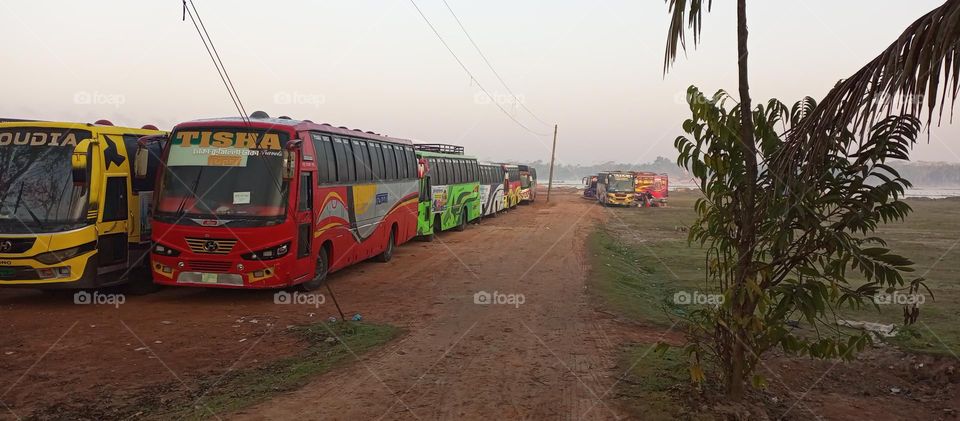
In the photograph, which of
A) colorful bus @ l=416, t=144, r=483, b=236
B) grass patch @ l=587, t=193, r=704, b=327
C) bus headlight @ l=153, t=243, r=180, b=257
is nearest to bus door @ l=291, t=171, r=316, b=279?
bus headlight @ l=153, t=243, r=180, b=257

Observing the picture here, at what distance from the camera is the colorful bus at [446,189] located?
21703 millimetres

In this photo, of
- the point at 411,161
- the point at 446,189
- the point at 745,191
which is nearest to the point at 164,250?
the point at 745,191

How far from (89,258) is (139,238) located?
119 cm

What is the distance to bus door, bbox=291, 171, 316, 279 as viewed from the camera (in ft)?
36.2

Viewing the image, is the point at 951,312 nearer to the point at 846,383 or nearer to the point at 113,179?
the point at 846,383

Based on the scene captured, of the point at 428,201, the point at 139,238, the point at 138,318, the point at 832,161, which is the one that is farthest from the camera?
the point at 428,201

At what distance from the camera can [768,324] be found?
5.32 meters

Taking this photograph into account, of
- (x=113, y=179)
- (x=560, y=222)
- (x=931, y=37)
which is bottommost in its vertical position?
(x=560, y=222)

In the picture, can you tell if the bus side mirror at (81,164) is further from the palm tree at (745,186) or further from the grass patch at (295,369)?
the palm tree at (745,186)

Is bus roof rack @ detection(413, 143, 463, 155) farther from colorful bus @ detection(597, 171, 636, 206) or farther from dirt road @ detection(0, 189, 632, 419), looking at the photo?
colorful bus @ detection(597, 171, 636, 206)

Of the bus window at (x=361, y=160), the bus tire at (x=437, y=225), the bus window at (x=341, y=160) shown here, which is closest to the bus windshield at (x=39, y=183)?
the bus window at (x=341, y=160)

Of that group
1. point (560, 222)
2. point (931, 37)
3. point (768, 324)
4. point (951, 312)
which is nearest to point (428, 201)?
point (560, 222)
